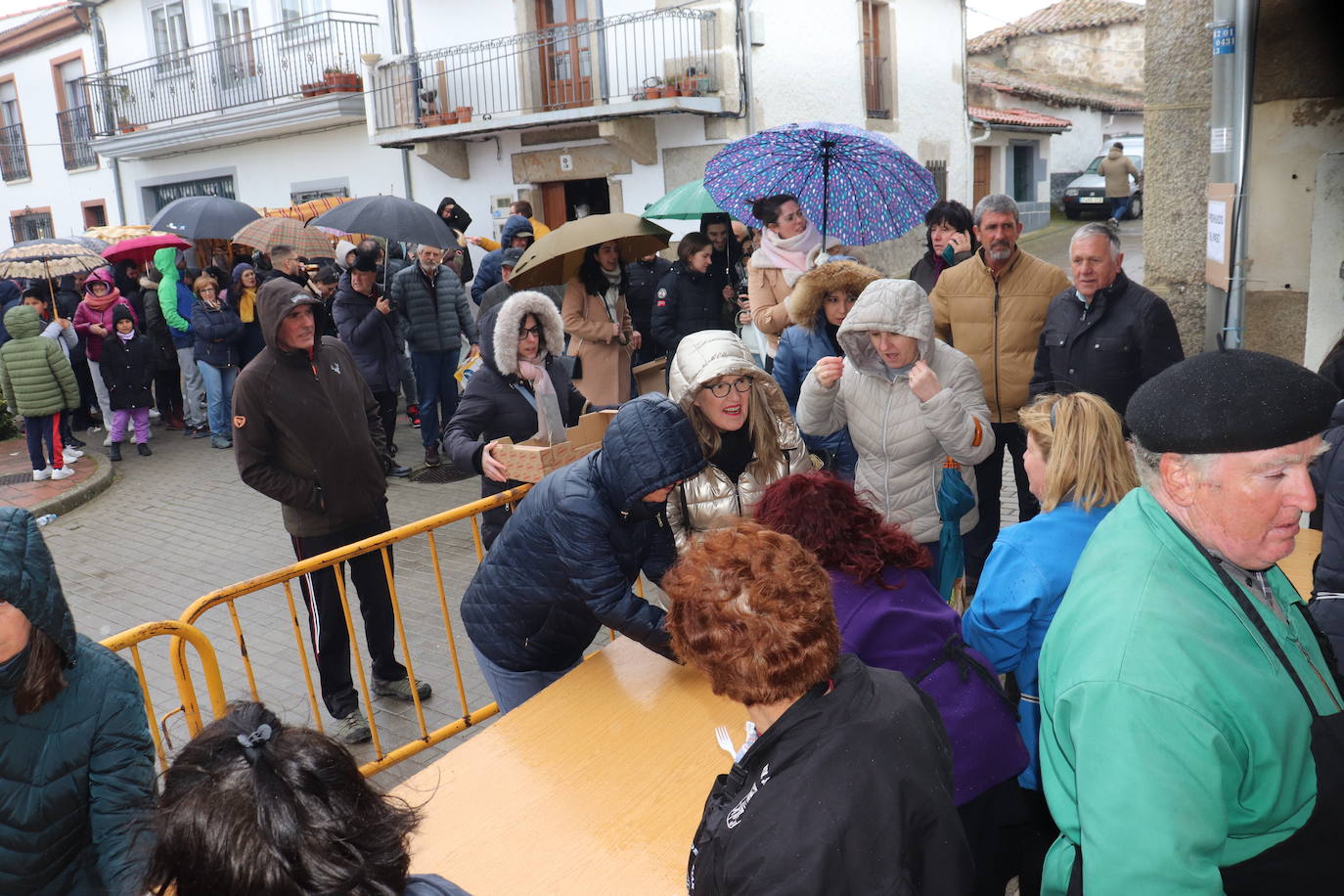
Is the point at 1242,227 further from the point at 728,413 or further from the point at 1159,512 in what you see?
the point at 1159,512

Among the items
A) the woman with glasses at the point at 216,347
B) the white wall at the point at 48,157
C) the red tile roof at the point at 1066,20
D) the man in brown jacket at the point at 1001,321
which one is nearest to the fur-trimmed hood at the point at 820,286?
the man in brown jacket at the point at 1001,321

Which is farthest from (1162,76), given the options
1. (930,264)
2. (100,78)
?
(100,78)

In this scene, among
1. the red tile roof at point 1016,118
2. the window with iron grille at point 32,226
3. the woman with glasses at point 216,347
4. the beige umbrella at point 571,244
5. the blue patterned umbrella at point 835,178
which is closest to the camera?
the blue patterned umbrella at point 835,178

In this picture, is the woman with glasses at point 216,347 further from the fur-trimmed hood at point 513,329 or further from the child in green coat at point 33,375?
the fur-trimmed hood at point 513,329

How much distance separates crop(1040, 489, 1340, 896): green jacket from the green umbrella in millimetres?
7183

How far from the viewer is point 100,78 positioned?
2147cm

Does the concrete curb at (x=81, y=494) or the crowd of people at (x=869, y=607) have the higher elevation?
the crowd of people at (x=869, y=607)

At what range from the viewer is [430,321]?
31.2ft

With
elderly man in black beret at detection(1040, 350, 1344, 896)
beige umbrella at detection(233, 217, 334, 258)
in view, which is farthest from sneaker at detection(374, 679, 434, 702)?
beige umbrella at detection(233, 217, 334, 258)

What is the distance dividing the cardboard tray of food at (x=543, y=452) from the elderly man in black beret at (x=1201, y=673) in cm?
233

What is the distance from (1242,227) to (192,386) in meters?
11.1

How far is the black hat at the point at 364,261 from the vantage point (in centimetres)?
866

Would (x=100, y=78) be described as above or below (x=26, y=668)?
above

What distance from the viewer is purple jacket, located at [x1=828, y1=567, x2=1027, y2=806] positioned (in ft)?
7.99
